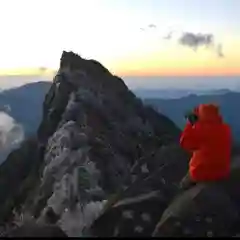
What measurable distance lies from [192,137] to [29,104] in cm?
81

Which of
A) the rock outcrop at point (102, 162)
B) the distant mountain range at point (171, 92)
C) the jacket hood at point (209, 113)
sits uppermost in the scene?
the distant mountain range at point (171, 92)

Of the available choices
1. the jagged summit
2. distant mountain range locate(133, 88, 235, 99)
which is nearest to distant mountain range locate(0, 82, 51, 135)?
the jagged summit

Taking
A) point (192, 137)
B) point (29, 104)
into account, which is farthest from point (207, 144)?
point (29, 104)

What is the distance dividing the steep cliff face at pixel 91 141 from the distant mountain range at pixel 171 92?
4 centimetres

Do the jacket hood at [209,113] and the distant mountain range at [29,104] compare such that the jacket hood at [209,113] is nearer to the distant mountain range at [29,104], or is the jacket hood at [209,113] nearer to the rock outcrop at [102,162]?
the rock outcrop at [102,162]

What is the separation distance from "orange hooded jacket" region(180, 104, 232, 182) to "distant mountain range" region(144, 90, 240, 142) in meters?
0.15

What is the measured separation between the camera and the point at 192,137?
91.0 inches

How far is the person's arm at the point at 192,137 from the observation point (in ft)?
7.57

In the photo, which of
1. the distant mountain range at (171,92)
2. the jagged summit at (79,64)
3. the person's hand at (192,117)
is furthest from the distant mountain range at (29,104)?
the person's hand at (192,117)

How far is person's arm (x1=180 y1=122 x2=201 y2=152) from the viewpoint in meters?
2.31

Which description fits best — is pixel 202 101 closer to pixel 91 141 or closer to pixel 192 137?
pixel 192 137

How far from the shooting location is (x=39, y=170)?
258 cm

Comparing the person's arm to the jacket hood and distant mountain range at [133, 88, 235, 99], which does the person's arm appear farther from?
distant mountain range at [133, 88, 235, 99]

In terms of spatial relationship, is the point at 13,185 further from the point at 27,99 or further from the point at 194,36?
the point at 194,36
